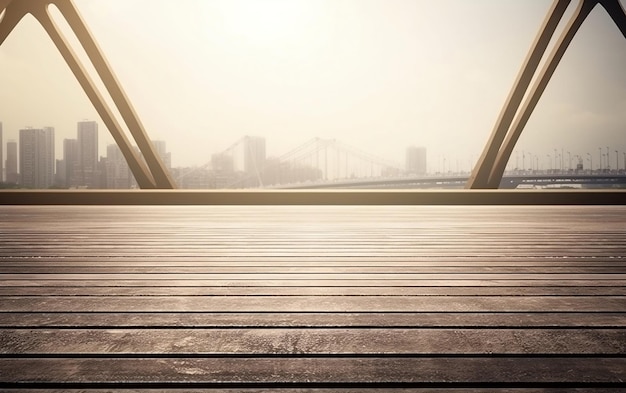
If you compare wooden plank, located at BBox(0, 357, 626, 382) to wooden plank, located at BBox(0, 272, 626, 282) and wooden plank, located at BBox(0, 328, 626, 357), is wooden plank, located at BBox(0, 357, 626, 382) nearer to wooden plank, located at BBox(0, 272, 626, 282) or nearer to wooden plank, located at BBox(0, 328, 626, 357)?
wooden plank, located at BBox(0, 328, 626, 357)

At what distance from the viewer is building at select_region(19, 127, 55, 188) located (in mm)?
47781

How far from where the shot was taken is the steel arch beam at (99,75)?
7.31 m

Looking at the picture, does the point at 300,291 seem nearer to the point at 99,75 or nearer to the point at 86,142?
the point at 99,75

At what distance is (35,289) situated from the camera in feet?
7.32

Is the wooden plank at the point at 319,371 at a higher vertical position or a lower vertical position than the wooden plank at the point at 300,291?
lower

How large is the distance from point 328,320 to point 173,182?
6284 millimetres

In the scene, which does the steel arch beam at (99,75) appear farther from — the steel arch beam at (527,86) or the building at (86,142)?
the building at (86,142)

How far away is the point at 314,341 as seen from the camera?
5.12 ft

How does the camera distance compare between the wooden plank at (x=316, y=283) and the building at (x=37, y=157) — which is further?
the building at (x=37, y=157)

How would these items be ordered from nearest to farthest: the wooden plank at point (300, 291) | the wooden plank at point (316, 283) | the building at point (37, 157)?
the wooden plank at point (300, 291)
the wooden plank at point (316, 283)
the building at point (37, 157)

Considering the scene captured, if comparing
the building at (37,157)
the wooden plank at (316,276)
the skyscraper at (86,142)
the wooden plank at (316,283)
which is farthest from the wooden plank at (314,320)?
the building at (37,157)

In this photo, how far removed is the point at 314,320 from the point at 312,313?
0.09 m

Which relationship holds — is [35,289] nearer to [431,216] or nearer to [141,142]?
[431,216]

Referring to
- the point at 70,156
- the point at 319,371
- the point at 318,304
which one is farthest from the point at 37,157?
the point at 319,371
